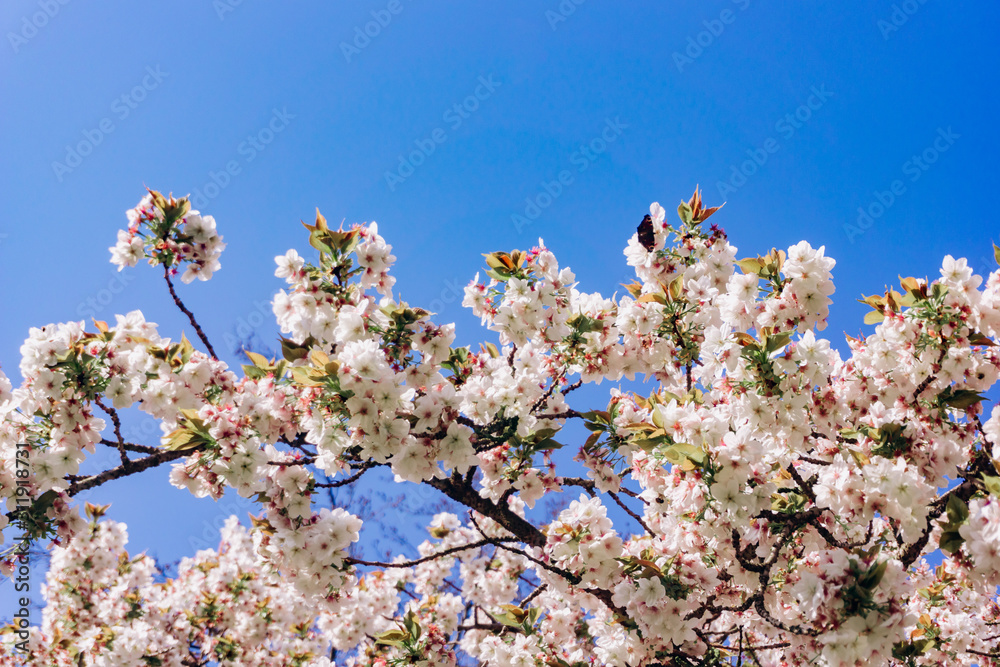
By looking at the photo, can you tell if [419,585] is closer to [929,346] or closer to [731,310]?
[731,310]

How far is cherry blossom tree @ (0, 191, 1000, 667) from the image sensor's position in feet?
9.18

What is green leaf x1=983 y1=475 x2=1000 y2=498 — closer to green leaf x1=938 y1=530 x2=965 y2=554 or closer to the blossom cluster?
green leaf x1=938 y1=530 x2=965 y2=554

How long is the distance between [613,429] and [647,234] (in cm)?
139

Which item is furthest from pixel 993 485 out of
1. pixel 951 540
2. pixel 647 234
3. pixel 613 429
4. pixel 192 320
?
pixel 192 320

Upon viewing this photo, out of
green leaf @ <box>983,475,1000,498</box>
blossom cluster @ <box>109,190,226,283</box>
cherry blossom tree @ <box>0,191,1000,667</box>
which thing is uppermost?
blossom cluster @ <box>109,190,226,283</box>

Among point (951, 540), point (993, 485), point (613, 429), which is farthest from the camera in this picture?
point (613, 429)

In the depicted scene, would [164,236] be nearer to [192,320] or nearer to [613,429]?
[192,320]

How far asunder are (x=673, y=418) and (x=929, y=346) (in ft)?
4.45

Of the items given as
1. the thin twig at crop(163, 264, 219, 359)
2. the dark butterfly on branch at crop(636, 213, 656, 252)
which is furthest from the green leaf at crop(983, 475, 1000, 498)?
the thin twig at crop(163, 264, 219, 359)

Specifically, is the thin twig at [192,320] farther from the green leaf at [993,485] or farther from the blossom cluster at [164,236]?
the green leaf at [993,485]

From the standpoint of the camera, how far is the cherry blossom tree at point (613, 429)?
2799 mm

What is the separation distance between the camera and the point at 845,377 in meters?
3.33

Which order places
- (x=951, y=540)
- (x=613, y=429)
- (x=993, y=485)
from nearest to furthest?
(x=993, y=485)
(x=951, y=540)
(x=613, y=429)

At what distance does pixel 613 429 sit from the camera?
145 inches
